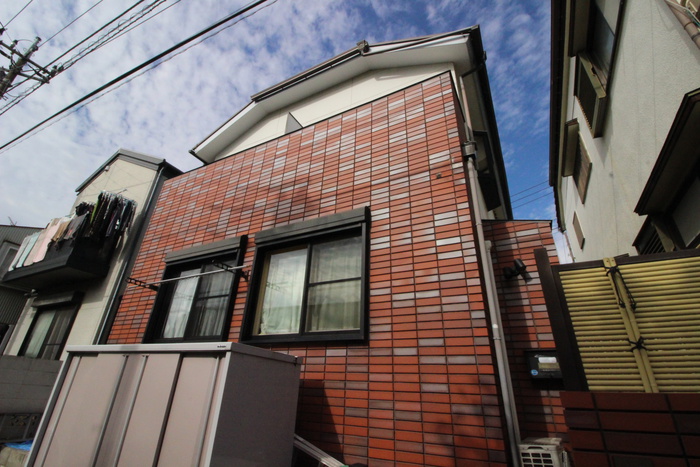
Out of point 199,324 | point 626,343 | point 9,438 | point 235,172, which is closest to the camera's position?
point 626,343

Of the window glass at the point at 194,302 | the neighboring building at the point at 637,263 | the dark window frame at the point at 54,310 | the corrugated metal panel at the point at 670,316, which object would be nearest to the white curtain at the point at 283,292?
the window glass at the point at 194,302

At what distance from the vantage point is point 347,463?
290 cm

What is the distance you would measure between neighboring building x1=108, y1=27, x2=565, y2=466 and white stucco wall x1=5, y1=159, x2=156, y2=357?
1924 millimetres

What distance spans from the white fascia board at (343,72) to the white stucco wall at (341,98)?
114mm

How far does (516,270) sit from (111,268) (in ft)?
28.2

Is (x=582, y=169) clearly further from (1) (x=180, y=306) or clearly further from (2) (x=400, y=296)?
(1) (x=180, y=306)

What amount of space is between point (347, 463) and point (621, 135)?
554 cm

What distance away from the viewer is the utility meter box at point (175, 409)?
2498 millimetres

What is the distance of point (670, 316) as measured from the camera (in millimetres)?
1931

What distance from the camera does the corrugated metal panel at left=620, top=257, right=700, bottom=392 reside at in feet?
5.90

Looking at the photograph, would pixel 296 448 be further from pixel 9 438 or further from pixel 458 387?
pixel 9 438

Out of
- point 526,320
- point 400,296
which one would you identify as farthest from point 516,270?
point 400,296

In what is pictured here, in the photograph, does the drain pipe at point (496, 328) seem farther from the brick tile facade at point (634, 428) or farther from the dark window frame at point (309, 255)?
the dark window frame at point (309, 255)

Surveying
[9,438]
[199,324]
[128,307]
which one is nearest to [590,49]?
[199,324]
